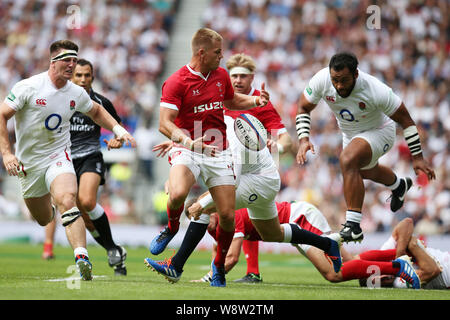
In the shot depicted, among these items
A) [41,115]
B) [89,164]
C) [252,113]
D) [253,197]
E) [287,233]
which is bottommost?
[287,233]

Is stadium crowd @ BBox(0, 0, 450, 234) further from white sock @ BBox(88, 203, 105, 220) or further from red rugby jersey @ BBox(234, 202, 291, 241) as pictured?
white sock @ BBox(88, 203, 105, 220)

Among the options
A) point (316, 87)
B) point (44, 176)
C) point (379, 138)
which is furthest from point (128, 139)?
point (379, 138)

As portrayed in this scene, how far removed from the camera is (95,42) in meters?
24.7

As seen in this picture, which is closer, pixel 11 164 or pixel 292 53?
pixel 11 164

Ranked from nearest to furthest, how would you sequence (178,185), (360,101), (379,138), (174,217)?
(178,185) < (174,217) < (360,101) < (379,138)

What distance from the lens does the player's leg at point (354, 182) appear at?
8.78m

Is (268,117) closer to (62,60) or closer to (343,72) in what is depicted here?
(343,72)

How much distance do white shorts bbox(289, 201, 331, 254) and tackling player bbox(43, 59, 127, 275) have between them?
2.36 meters

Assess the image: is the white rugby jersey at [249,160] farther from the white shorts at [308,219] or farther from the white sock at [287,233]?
the white shorts at [308,219]

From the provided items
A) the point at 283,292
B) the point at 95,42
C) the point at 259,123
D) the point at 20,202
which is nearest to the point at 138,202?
the point at 20,202

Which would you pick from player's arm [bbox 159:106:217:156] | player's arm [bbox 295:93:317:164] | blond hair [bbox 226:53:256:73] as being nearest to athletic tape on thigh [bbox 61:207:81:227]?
player's arm [bbox 159:106:217:156]

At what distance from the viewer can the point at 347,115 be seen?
9.02 meters

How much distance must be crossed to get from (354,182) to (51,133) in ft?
12.0

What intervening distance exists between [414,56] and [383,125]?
14.0 metres
